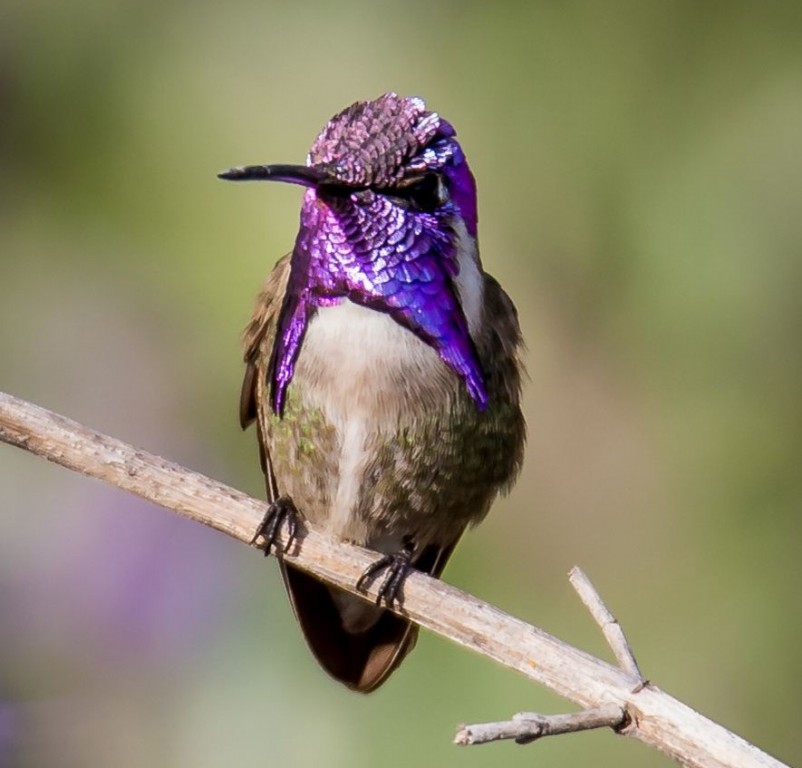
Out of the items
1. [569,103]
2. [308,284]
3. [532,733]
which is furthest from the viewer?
[569,103]

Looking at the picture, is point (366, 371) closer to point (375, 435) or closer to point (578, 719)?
point (375, 435)

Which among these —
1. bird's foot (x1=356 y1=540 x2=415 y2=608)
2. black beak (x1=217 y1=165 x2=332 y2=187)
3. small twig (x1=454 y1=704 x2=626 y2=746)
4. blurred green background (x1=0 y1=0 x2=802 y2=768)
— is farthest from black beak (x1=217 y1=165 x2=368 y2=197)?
blurred green background (x1=0 y1=0 x2=802 y2=768)

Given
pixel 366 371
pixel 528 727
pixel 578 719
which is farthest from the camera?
pixel 366 371

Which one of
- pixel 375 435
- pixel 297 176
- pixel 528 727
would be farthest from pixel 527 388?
pixel 528 727

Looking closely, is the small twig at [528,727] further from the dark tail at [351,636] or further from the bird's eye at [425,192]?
the dark tail at [351,636]

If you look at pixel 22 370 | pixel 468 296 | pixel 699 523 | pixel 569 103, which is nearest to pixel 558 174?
pixel 569 103

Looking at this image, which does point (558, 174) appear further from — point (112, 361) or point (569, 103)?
point (112, 361)
